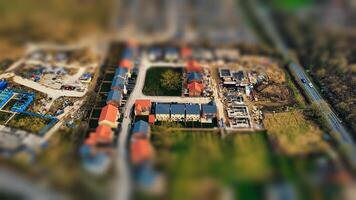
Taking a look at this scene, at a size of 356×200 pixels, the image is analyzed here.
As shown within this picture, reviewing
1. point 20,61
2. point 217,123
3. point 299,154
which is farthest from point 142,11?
point 299,154

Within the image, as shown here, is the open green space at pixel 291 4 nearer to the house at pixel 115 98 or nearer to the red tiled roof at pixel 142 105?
the red tiled roof at pixel 142 105

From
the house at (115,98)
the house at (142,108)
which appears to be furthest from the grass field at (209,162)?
the house at (115,98)

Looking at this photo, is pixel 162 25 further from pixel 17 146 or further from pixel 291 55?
pixel 17 146

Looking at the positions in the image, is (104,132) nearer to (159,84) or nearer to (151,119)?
(151,119)

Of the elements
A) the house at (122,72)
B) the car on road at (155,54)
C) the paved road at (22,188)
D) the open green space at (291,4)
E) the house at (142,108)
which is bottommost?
the paved road at (22,188)

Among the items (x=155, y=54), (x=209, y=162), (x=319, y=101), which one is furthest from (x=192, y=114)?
(x=319, y=101)

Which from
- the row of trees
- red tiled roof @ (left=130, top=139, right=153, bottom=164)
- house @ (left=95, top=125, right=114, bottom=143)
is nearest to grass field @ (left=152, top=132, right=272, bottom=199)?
red tiled roof @ (left=130, top=139, right=153, bottom=164)
